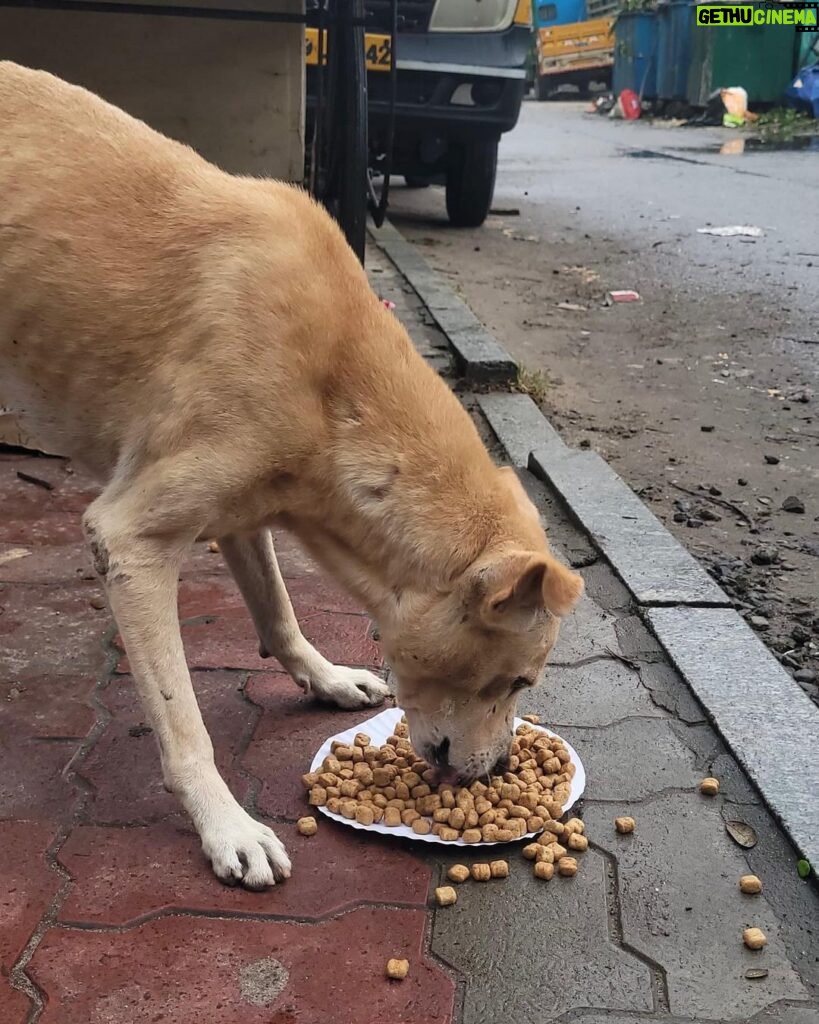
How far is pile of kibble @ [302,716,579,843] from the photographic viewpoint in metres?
2.77

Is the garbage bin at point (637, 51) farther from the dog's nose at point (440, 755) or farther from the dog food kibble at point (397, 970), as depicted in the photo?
the dog food kibble at point (397, 970)

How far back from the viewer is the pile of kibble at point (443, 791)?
2.77m

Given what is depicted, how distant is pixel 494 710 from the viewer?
271 cm

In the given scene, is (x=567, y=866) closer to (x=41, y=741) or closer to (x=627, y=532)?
(x=41, y=741)

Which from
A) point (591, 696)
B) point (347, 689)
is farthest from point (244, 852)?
point (591, 696)

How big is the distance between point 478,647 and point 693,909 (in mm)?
760

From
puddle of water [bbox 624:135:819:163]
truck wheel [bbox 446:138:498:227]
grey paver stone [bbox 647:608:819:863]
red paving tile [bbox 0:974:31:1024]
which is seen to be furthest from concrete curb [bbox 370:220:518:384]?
puddle of water [bbox 624:135:819:163]

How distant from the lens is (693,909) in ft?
8.38

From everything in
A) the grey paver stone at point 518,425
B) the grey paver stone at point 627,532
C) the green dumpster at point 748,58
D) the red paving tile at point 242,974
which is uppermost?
the green dumpster at point 748,58

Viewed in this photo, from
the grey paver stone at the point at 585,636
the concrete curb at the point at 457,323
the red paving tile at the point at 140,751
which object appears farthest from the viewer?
the concrete curb at the point at 457,323

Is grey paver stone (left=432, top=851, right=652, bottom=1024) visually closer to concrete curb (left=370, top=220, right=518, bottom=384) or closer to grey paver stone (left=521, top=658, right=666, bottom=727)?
grey paver stone (left=521, top=658, right=666, bottom=727)

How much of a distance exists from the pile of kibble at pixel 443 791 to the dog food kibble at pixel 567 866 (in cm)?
12

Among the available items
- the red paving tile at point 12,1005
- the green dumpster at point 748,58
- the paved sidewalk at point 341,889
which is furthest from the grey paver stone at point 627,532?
the green dumpster at point 748,58

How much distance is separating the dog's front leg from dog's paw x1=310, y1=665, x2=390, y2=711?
2.17ft
